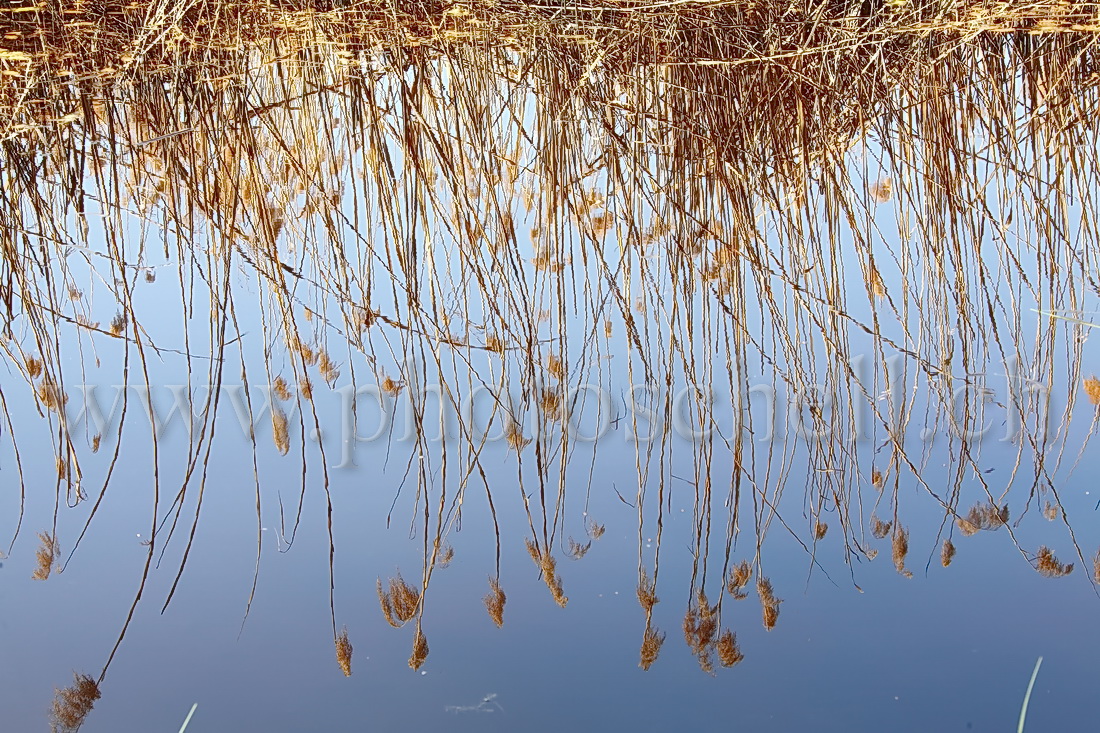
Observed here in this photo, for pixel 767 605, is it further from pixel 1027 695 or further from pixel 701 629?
pixel 1027 695

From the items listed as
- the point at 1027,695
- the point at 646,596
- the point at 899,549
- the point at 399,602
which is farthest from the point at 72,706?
the point at 1027,695

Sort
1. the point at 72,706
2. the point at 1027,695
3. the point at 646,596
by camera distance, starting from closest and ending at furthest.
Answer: the point at 72,706
the point at 646,596
the point at 1027,695

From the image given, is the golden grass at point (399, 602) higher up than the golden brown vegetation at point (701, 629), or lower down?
higher up

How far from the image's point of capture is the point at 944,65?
39.3 inches

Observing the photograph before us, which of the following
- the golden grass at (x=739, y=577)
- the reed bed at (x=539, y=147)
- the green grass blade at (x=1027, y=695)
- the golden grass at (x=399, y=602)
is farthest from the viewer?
the green grass blade at (x=1027, y=695)

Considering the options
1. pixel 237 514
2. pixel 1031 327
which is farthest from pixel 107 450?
pixel 1031 327

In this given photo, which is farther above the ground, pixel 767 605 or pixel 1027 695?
pixel 767 605

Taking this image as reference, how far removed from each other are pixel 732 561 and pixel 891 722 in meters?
0.48

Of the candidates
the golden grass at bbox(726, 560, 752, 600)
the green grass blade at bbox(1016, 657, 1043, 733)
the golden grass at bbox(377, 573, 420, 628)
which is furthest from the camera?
the green grass blade at bbox(1016, 657, 1043, 733)

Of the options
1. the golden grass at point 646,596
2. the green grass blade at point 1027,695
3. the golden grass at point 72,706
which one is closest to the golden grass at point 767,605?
the golden grass at point 646,596

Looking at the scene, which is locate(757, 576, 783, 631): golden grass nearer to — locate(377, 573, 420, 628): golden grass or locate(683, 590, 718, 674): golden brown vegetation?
locate(683, 590, 718, 674): golden brown vegetation

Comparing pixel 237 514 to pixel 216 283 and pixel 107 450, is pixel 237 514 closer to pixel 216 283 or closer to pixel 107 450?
pixel 107 450

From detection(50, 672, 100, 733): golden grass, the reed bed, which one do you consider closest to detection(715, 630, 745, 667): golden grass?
A: the reed bed

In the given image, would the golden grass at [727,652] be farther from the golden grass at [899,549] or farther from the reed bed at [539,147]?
the golden grass at [899,549]
